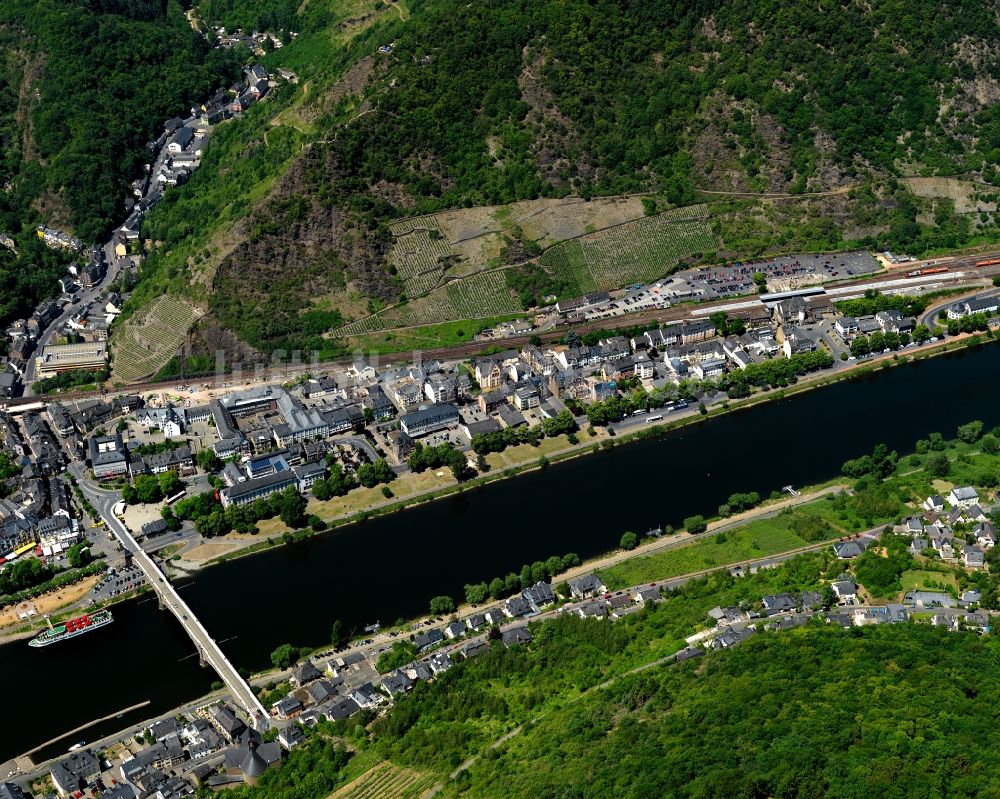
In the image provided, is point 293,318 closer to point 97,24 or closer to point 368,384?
point 368,384

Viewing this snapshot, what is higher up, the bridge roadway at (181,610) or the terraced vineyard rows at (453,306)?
the terraced vineyard rows at (453,306)

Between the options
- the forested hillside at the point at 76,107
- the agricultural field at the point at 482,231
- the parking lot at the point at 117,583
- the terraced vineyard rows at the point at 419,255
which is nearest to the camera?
the parking lot at the point at 117,583

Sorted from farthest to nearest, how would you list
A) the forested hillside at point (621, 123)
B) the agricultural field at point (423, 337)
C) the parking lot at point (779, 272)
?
the parking lot at point (779, 272)
the forested hillside at point (621, 123)
the agricultural field at point (423, 337)

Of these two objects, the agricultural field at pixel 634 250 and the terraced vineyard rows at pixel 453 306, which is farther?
the agricultural field at pixel 634 250

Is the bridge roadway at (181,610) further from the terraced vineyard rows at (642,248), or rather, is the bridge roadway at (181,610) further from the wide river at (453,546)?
the terraced vineyard rows at (642,248)

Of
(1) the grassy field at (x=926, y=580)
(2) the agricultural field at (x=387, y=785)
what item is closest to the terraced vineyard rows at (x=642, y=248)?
(1) the grassy field at (x=926, y=580)

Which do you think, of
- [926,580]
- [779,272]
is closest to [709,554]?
[926,580]
